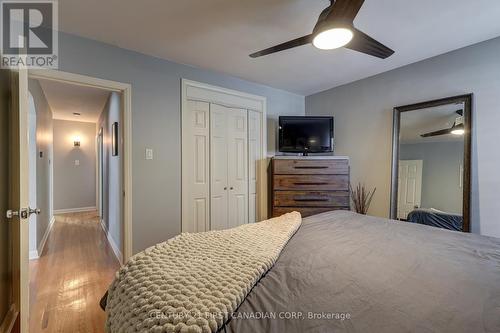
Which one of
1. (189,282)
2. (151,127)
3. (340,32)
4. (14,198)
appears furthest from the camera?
(151,127)

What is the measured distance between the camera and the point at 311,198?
9.58 ft

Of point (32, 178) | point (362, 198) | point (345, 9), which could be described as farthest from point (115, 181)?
point (362, 198)

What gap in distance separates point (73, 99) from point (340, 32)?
13.5 ft

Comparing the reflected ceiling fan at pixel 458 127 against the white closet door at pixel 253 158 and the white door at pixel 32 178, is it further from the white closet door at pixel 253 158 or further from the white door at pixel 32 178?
the white door at pixel 32 178

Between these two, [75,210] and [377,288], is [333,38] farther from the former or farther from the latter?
[75,210]

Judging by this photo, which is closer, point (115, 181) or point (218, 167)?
point (218, 167)

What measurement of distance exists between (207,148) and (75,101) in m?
2.73

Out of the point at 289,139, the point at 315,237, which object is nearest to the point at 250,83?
the point at 289,139

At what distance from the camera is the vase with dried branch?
3.00 metres

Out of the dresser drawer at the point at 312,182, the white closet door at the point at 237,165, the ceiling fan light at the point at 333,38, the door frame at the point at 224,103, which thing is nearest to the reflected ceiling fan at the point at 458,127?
the dresser drawer at the point at 312,182

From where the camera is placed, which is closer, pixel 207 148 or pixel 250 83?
pixel 207 148

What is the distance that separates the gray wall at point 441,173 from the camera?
2256mm

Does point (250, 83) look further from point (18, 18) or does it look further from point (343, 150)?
point (18, 18)

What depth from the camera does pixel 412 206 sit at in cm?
258
